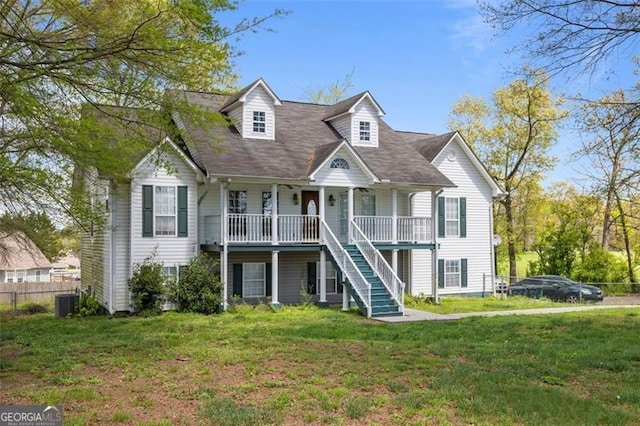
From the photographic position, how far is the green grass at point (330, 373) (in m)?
7.78

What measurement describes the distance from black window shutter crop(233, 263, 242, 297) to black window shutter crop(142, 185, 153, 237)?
351cm

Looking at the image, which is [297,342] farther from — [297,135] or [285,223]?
[297,135]

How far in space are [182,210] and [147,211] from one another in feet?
3.92

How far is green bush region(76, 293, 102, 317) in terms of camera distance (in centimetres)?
2025

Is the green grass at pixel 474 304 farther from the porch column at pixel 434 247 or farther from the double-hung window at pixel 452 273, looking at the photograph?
the double-hung window at pixel 452 273

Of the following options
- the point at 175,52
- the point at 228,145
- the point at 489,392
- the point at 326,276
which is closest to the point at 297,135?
the point at 228,145

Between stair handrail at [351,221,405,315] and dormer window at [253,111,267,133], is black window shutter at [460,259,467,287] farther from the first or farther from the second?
dormer window at [253,111,267,133]

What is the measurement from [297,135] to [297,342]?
12879 millimetres

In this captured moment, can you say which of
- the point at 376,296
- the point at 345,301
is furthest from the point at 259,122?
the point at 376,296

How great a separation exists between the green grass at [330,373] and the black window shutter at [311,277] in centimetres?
713

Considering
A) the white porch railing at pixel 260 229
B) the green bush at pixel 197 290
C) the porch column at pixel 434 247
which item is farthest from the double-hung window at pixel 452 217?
the green bush at pixel 197 290

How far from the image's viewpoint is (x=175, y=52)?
396 inches

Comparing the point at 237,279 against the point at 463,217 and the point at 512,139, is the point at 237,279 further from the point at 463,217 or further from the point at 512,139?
the point at 512,139

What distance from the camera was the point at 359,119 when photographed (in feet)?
82.3
